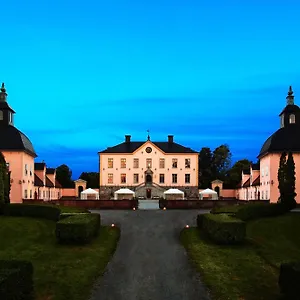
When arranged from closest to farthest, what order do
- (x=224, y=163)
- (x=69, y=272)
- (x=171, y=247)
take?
(x=69, y=272) < (x=171, y=247) < (x=224, y=163)

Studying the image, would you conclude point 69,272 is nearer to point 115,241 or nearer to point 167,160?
point 115,241

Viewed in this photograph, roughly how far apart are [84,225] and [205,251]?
585 centimetres

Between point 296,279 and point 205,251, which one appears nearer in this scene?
point 296,279

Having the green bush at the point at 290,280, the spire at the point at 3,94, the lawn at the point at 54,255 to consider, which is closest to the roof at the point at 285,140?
the lawn at the point at 54,255

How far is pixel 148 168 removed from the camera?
72000 mm

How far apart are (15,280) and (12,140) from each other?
137ft

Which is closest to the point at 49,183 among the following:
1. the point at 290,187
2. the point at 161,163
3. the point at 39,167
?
the point at 39,167

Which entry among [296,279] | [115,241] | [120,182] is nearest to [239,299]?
[296,279]

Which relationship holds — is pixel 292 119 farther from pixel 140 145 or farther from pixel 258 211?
pixel 140 145

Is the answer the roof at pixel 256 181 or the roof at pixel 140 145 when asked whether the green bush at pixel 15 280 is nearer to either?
the roof at pixel 256 181

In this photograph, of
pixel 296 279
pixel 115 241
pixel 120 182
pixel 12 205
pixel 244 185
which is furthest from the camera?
pixel 120 182

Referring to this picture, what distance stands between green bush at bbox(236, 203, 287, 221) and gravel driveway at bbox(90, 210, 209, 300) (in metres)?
4.63

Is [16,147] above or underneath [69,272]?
above

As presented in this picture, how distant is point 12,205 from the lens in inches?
1310
